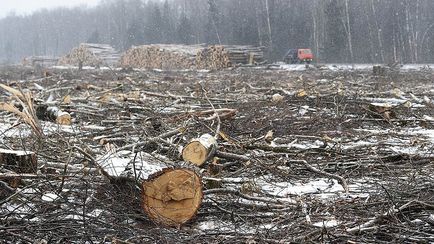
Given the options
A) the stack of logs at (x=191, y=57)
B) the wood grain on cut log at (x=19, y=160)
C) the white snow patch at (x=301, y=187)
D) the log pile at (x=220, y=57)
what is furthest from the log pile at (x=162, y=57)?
the wood grain on cut log at (x=19, y=160)

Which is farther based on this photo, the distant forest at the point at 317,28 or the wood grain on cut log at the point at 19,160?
the distant forest at the point at 317,28

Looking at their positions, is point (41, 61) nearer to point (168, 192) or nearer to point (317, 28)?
point (317, 28)

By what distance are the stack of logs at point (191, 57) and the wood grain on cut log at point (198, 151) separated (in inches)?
984

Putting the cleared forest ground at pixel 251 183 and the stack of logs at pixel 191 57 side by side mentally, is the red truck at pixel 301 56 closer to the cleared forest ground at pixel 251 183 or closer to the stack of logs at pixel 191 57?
the stack of logs at pixel 191 57

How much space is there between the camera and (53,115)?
8.04 metres

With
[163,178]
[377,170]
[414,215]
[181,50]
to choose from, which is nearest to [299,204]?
[414,215]

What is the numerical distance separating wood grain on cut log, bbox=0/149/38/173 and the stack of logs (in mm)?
25988

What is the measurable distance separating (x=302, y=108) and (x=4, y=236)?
6.56 metres

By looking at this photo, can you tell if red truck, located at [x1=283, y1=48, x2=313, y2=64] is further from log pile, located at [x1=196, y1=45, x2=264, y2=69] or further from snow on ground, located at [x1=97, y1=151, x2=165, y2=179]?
snow on ground, located at [x1=97, y1=151, x2=165, y2=179]

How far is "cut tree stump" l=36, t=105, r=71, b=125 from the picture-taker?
7750mm

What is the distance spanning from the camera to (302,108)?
348 inches

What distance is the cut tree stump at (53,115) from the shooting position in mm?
7750

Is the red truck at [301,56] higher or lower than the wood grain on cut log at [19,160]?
lower

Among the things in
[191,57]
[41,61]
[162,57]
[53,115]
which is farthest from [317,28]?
[53,115]
